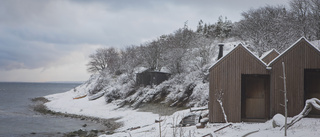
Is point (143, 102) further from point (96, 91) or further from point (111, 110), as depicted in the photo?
point (96, 91)

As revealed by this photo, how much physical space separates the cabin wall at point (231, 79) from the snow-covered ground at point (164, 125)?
897mm

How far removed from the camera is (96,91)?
46156 mm

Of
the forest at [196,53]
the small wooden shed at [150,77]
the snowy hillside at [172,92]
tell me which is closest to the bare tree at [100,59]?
the forest at [196,53]

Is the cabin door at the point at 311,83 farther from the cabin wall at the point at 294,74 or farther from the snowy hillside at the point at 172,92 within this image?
the snowy hillside at the point at 172,92

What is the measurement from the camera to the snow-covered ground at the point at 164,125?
12352mm

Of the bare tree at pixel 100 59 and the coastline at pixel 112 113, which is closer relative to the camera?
the coastline at pixel 112 113

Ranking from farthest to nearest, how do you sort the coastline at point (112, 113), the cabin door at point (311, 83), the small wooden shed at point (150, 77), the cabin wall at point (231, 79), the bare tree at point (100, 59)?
the bare tree at point (100, 59), the small wooden shed at point (150, 77), the coastline at point (112, 113), the cabin door at point (311, 83), the cabin wall at point (231, 79)

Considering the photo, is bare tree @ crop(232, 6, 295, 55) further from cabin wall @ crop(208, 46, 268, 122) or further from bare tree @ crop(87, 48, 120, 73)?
bare tree @ crop(87, 48, 120, 73)

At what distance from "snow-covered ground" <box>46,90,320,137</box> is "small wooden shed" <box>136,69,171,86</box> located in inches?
242

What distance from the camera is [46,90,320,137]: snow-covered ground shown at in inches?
486

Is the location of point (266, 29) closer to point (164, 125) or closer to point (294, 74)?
point (294, 74)

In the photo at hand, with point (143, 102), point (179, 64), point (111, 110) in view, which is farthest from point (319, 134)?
point (179, 64)

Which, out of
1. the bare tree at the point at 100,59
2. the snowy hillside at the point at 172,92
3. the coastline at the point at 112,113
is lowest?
the coastline at the point at 112,113

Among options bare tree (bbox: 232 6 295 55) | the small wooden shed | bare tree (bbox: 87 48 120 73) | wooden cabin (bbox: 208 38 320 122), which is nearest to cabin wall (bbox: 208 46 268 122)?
wooden cabin (bbox: 208 38 320 122)
